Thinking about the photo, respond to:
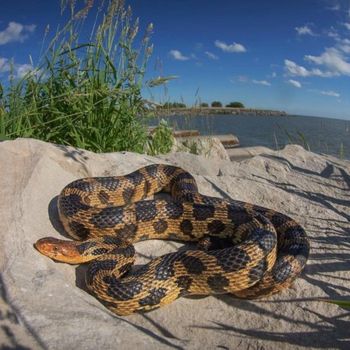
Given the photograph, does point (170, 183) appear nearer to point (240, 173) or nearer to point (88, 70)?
point (240, 173)

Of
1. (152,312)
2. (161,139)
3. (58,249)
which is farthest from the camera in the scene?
(161,139)

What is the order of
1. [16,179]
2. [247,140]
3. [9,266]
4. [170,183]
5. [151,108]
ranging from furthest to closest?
[247,140] → [151,108] → [170,183] → [16,179] → [9,266]

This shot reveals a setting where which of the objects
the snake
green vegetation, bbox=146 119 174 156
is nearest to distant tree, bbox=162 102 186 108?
green vegetation, bbox=146 119 174 156

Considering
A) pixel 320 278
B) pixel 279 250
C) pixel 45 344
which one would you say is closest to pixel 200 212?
pixel 279 250

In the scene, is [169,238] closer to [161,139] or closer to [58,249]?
[58,249]

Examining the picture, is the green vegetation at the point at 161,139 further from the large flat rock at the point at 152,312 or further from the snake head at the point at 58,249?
the snake head at the point at 58,249

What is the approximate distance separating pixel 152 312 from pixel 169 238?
134 centimetres

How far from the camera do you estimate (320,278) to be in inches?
164

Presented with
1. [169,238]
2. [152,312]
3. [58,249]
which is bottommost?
[152,312]

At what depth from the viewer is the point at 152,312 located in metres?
3.64

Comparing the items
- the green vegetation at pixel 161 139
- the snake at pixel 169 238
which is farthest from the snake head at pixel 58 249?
the green vegetation at pixel 161 139

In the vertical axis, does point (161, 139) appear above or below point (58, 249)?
above

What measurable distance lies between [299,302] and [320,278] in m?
0.54

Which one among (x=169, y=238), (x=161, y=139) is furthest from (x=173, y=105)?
(x=169, y=238)
